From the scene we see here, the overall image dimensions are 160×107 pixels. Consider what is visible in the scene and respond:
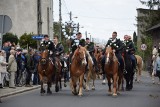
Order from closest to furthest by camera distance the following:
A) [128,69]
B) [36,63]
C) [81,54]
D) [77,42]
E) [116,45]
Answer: [81,54] → [116,45] → [77,42] → [128,69] → [36,63]

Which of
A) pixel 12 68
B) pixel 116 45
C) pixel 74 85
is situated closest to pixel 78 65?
pixel 74 85

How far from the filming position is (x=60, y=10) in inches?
2653

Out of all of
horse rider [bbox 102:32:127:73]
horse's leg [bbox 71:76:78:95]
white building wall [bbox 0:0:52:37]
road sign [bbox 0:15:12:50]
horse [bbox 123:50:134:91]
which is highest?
white building wall [bbox 0:0:52:37]

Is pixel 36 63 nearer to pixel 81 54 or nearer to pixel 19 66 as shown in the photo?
pixel 19 66

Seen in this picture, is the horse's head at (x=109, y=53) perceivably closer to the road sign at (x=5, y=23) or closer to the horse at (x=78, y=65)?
the horse at (x=78, y=65)

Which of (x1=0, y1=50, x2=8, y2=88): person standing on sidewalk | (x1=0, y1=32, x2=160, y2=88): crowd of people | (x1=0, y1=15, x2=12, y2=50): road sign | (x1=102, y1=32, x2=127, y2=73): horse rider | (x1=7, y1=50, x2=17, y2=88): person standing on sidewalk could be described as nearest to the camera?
(x1=0, y1=15, x2=12, y2=50): road sign

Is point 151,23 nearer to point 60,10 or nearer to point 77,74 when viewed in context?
point 60,10

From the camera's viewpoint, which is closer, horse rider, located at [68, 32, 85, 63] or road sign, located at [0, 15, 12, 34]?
road sign, located at [0, 15, 12, 34]

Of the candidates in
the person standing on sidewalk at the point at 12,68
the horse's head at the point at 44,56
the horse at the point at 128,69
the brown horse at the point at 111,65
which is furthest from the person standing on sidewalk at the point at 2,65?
the horse at the point at 128,69

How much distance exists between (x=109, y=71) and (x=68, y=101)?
12.5 ft

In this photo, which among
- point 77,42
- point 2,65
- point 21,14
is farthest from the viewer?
point 21,14

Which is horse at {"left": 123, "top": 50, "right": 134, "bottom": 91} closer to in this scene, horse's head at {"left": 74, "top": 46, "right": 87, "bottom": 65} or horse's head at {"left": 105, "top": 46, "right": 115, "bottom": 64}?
horse's head at {"left": 105, "top": 46, "right": 115, "bottom": 64}

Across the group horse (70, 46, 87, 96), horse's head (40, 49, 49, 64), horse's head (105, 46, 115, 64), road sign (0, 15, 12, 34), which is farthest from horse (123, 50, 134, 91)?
road sign (0, 15, 12, 34)

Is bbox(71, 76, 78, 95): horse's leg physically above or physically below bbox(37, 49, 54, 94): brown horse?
below
